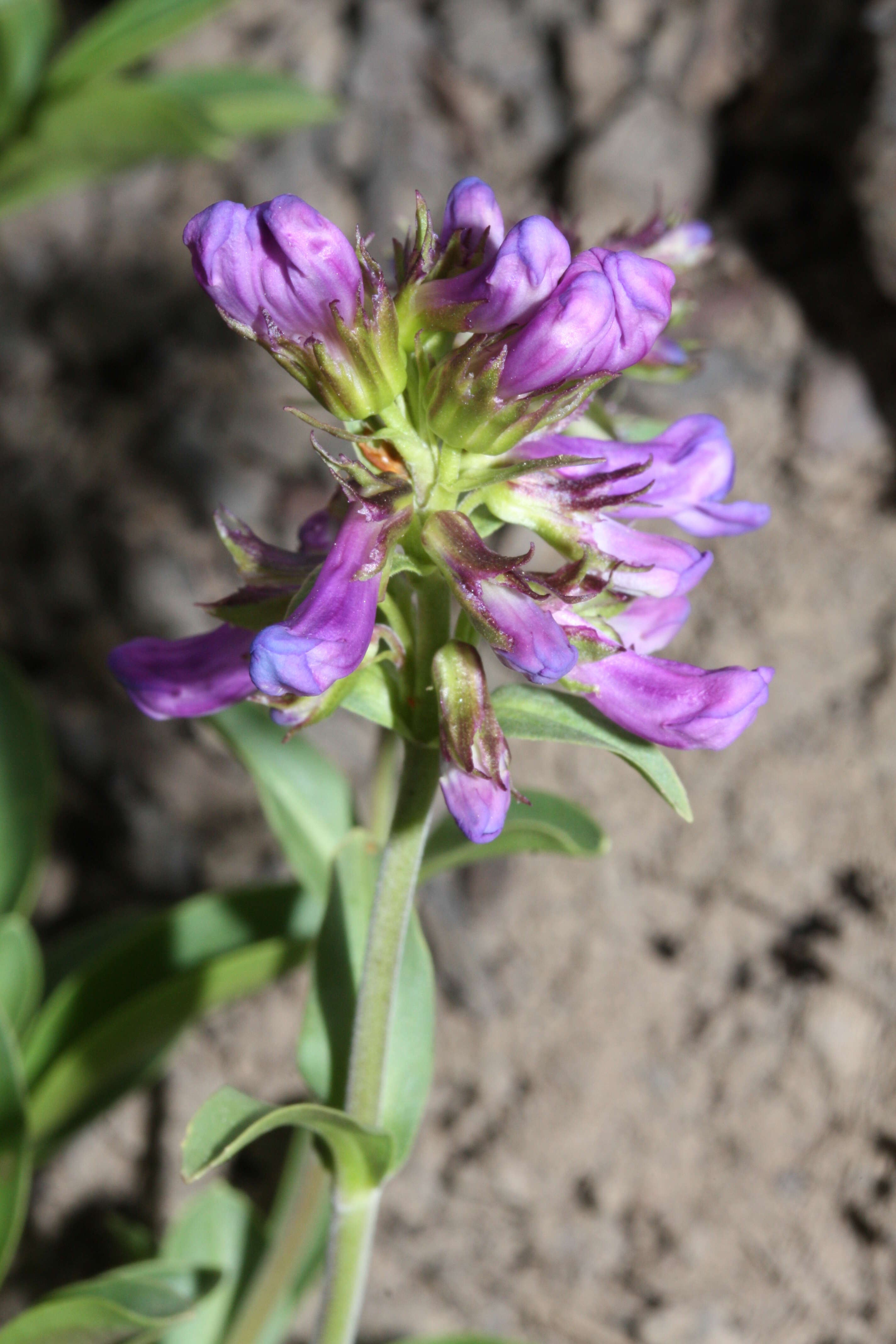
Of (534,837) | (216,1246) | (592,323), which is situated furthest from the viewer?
(216,1246)

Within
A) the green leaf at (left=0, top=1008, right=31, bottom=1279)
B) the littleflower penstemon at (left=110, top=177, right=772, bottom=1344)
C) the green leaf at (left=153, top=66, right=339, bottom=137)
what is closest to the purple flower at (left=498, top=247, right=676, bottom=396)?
the littleflower penstemon at (left=110, top=177, right=772, bottom=1344)

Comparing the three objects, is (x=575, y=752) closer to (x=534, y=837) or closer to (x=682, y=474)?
(x=534, y=837)

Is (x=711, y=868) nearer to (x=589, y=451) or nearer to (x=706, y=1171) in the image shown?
(x=706, y=1171)

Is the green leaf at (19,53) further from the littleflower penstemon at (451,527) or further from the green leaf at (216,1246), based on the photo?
the green leaf at (216,1246)

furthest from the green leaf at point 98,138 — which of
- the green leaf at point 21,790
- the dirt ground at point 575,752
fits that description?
the green leaf at point 21,790

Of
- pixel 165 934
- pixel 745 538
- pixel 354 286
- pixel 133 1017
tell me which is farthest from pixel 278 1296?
pixel 745 538

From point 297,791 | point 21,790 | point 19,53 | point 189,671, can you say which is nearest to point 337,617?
point 189,671
